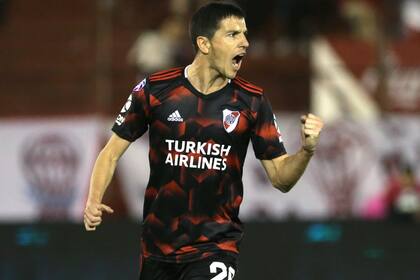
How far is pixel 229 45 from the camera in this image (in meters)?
5.89

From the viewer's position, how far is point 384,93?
1255cm

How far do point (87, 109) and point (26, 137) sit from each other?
785 millimetres

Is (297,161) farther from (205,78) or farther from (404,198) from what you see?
(404,198)

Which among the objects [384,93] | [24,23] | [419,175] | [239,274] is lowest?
[239,274]

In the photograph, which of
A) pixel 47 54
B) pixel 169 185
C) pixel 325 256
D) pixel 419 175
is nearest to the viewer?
pixel 169 185

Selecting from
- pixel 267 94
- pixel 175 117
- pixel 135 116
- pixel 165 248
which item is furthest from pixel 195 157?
pixel 267 94

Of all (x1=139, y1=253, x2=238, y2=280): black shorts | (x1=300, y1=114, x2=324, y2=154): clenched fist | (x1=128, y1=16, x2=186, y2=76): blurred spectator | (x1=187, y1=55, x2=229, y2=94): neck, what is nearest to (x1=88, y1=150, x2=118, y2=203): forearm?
(x1=139, y1=253, x2=238, y2=280): black shorts

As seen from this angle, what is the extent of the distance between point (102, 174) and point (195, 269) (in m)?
0.73

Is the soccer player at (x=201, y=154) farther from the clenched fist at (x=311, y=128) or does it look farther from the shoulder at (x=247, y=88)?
the clenched fist at (x=311, y=128)

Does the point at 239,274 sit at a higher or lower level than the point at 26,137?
lower

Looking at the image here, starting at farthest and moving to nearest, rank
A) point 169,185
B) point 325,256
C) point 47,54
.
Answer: point 47,54, point 325,256, point 169,185

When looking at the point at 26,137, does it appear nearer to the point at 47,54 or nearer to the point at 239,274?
the point at 47,54

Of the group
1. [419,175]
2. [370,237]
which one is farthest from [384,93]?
[370,237]

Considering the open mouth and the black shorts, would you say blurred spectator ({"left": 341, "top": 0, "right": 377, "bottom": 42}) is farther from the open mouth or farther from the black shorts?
the black shorts
